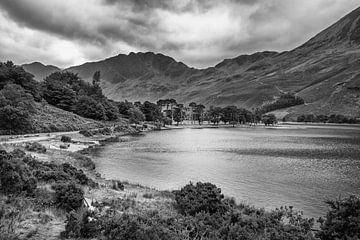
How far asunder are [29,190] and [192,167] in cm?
2922

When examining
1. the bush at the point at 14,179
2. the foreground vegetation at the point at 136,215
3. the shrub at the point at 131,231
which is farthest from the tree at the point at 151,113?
the shrub at the point at 131,231

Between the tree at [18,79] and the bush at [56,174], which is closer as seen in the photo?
the bush at [56,174]

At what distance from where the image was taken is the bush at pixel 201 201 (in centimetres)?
1881

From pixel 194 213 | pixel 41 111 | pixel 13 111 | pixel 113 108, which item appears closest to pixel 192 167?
pixel 194 213

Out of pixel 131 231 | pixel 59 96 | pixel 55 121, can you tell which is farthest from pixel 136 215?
pixel 59 96

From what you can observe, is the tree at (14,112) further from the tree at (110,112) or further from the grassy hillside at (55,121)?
the tree at (110,112)

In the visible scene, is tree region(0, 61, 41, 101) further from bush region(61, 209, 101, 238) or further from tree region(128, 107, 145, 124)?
bush region(61, 209, 101, 238)

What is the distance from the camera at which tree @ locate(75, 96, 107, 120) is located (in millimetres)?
118375

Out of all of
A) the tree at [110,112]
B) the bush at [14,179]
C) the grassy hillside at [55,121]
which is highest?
the tree at [110,112]

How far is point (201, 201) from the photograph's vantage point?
19.2m

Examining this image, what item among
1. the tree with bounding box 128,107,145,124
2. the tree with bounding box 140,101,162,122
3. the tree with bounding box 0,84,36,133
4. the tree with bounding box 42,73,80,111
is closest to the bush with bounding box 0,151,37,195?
the tree with bounding box 0,84,36,133

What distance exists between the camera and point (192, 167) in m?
44.4

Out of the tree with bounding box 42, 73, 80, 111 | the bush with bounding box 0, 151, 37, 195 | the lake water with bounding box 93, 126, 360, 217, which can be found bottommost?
the lake water with bounding box 93, 126, 360, 217

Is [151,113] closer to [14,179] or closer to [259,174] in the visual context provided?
[259,174]
